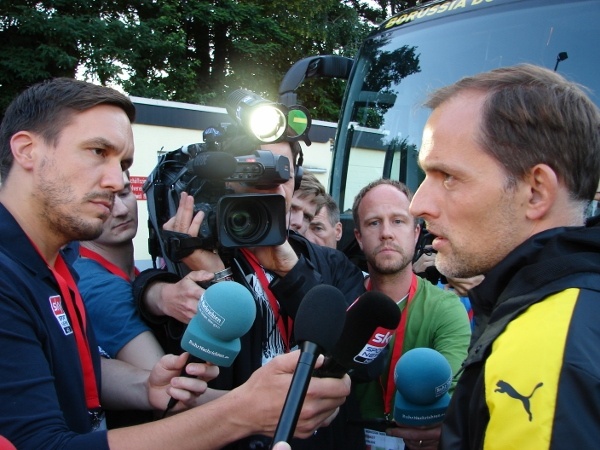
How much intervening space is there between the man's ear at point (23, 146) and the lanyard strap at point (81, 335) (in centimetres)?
36

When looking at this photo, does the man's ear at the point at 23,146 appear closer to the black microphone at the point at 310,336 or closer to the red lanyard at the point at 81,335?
the red lanyard at the point at 81,335

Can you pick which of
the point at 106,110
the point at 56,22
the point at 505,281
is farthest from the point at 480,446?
the point at 56,22

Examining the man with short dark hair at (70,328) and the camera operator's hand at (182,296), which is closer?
the man with short dark hair at (70,328)

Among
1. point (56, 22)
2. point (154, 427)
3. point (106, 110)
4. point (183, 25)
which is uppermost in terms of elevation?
point (183, 25)

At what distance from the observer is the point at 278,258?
7.97 feet

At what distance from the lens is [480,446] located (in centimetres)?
127

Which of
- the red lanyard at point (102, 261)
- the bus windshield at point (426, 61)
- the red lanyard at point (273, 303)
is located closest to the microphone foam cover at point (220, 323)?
the red lanyard at point (273, 303)

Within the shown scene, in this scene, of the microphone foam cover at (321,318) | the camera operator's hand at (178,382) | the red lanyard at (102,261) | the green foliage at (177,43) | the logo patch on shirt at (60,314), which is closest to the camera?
the microphone foam cover at (321,318)

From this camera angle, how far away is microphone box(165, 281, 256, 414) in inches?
66.7

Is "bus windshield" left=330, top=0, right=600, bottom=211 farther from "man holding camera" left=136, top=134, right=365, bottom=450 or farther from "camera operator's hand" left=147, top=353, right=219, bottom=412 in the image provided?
"camera operator's hand" left=147, top=353, right=219, bottom=412

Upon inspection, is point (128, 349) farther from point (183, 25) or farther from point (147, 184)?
point (183, 25)

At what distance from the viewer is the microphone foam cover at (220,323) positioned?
1.70 m

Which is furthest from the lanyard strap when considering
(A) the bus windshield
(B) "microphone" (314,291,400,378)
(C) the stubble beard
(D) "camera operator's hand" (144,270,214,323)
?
(A) the bus windshield

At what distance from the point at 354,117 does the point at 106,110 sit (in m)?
3.21
